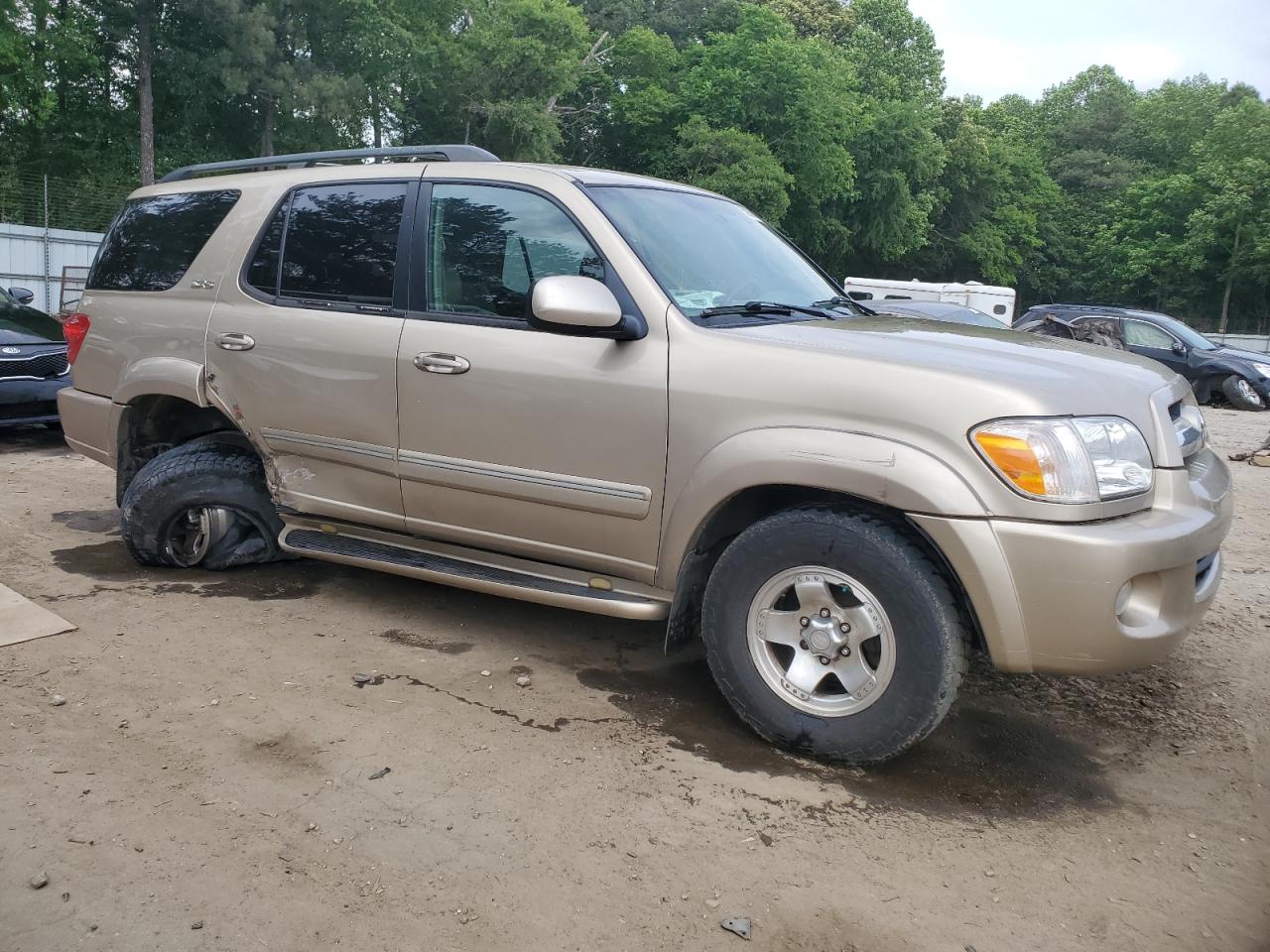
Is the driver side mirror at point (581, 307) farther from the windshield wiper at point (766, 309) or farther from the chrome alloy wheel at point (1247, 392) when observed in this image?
the chrome alloy wheel at point (1247, 392)

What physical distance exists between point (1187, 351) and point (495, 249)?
48.8ft

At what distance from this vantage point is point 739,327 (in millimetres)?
3674

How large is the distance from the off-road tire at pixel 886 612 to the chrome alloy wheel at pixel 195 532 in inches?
107

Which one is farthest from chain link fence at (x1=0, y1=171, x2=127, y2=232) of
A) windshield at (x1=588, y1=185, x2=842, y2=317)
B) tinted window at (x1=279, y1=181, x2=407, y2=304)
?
windshield at (x1=588, y1=185, x2=842, y2=317)

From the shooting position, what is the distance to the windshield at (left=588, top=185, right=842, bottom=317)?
386 centimetres

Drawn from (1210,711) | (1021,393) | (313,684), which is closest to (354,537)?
(313,684)

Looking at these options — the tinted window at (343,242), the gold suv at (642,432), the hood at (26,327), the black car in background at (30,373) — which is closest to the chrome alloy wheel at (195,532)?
the gold suv at (642,432)

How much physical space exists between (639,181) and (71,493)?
4.79 m

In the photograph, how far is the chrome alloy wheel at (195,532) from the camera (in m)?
5.06

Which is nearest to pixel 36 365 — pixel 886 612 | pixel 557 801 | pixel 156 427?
pixel 156 427

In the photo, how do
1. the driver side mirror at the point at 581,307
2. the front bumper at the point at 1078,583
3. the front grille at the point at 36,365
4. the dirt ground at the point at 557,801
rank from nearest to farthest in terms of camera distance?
the dirt ground at the point at 557,801 → the front bumper at the point at 1078,583 → the driver side mirror at the point at 581,307 → the front grille at the point at 36,365

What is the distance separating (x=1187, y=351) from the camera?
16.0m

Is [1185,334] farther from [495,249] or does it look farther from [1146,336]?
[495,249]

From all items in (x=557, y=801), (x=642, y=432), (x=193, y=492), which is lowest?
(x=557, y=801)
